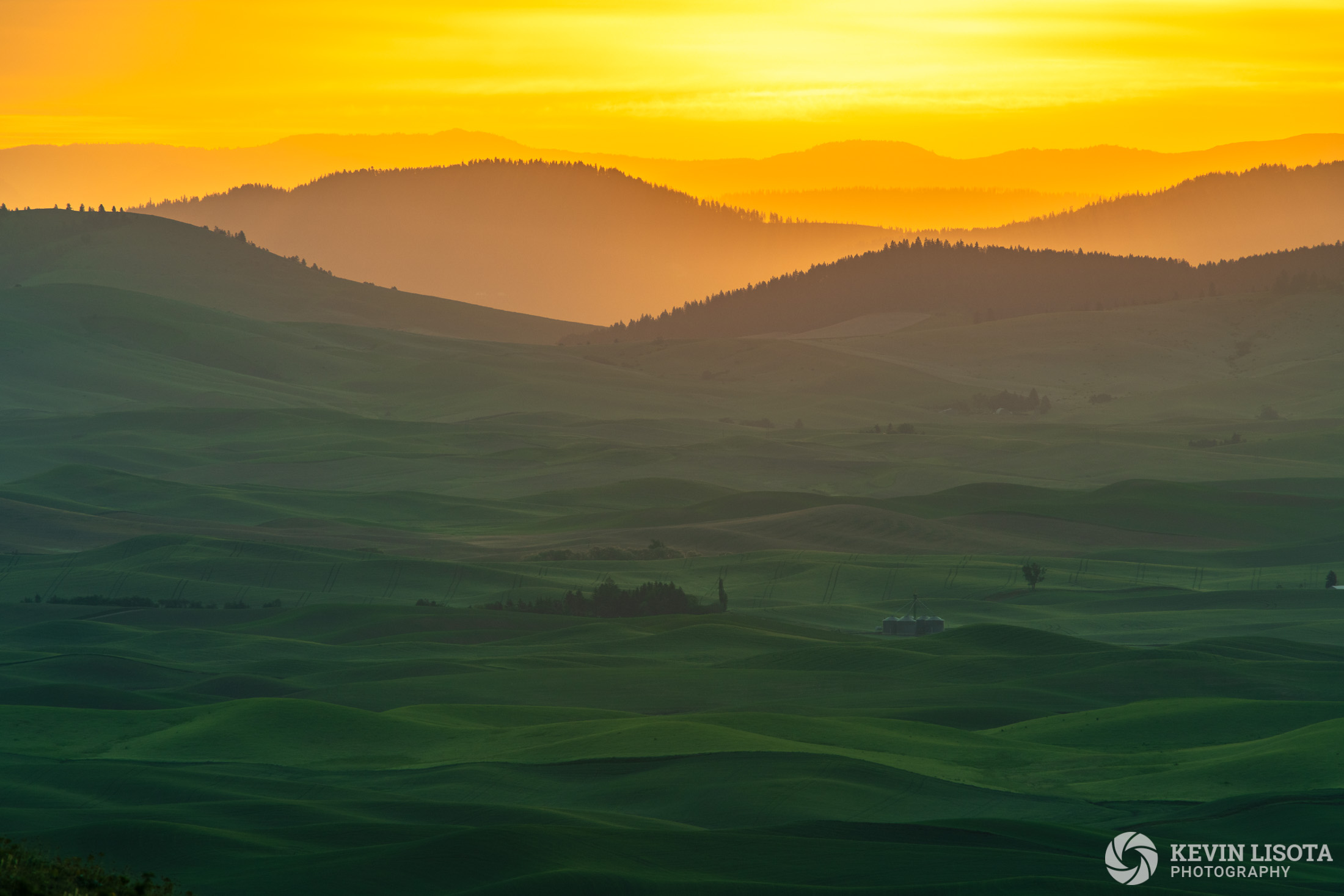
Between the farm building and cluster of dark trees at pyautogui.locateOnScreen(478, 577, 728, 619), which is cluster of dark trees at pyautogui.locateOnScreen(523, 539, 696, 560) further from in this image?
the farm building

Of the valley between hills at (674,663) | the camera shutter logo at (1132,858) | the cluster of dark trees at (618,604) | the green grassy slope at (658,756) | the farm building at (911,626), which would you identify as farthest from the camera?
the cluster of dark trees at (618,604)

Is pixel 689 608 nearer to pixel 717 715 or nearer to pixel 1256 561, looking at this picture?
pixel 717 715

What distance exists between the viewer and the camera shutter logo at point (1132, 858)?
93.9 ft

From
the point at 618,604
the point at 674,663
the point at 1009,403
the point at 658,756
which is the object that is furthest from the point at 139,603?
the point at 1009,403

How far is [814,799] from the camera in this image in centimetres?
3572

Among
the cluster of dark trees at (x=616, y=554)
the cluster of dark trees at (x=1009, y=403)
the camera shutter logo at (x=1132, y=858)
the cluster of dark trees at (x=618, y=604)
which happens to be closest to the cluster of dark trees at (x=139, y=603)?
the cluster of dark trees at (x=618, y=604)

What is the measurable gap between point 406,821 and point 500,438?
402 ft

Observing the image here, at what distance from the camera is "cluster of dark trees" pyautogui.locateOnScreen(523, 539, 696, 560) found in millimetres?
88625

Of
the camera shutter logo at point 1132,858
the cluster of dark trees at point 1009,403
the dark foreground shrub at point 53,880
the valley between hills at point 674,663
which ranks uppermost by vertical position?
the cluster of dark trees at point 1009,403

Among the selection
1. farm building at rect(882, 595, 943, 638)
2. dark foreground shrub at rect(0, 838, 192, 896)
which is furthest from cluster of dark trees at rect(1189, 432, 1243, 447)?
dark foreground shrub at rect(0, 838, 192, 896)

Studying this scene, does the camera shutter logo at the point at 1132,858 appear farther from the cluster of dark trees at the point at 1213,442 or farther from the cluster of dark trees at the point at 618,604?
the cluster of dark trees at the point at 1213,442

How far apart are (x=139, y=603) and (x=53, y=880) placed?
56839 mm

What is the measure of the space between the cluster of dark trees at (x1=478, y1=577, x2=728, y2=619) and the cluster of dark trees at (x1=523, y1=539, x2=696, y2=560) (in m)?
13.1

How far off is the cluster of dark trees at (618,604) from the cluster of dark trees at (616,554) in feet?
42.8
